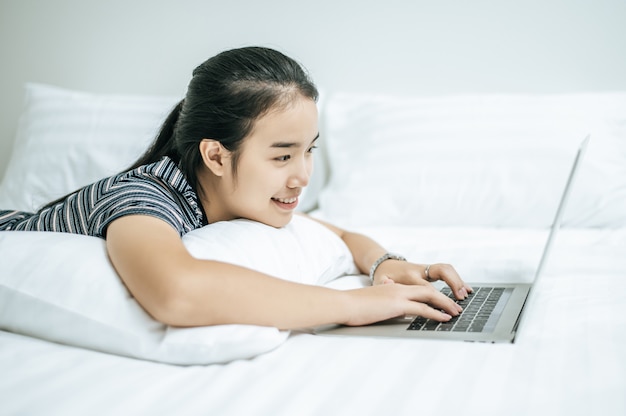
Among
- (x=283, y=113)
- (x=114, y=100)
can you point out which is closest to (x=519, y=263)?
(x=283, y=113)

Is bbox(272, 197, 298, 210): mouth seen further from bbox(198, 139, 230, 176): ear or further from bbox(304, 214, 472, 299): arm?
bbox(304, 214, 472, 299): arm

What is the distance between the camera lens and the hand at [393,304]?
1.04 m

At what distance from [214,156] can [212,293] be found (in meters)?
0.39

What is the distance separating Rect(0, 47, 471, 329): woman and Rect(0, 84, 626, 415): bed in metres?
0.04

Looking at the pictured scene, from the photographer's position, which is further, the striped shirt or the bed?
the striped shirt

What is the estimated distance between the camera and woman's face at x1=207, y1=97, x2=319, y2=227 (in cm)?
121

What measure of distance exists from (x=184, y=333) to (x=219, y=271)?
96mm

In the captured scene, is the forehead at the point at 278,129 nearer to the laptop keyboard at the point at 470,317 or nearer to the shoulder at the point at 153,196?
the shoulder at the point at 153,196

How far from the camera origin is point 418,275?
127cm

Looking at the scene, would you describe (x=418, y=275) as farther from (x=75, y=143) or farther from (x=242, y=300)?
(x=75, y=143)

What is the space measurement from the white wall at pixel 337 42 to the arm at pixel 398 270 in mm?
1045

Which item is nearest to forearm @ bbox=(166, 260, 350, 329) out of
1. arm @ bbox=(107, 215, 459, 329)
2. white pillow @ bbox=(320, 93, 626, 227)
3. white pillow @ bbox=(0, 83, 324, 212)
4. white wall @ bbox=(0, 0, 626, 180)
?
arm @ bbox=(107, 215, 459, 329)

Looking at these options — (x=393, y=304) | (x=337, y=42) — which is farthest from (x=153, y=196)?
(x=337, y=42)

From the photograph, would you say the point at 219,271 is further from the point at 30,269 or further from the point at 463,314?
the point at 463,314
